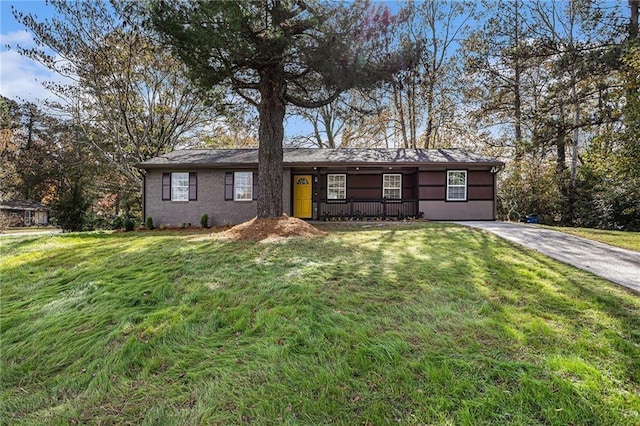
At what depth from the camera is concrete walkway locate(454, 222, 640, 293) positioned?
4966 millimetres

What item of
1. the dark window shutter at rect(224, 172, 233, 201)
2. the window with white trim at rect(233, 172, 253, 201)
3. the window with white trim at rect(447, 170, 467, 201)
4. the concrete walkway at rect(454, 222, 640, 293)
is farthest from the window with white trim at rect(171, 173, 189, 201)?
the concrete walkway at rect(454, 222, 640, 293)

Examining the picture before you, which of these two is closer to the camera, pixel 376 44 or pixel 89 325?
pixel 89 325

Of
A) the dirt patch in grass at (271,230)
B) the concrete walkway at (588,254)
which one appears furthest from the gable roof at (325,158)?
the concrete walkway at (588,254)

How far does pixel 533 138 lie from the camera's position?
533 inches

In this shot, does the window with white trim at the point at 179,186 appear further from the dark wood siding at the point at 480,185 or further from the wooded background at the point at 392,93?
the dark wood siding at the point at 480,185

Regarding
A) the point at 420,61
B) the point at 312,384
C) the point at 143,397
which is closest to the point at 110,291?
the point at 143,397

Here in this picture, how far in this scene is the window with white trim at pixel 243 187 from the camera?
1347 centimetres

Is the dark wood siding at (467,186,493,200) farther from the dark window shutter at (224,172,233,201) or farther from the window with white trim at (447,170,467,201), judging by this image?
the dark window shutter at (224,172,233,201)

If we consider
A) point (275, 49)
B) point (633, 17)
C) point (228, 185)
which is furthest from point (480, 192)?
point (228, 185)

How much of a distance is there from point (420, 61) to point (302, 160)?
234 inches

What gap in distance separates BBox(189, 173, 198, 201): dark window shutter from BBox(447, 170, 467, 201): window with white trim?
11.4 meters

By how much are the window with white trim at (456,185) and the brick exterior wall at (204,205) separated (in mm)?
7243

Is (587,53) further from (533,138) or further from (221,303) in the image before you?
(221,303)

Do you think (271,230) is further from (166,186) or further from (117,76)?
(117,76)
